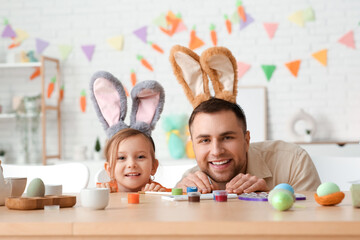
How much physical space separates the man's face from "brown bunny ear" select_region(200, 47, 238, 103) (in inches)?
6.9

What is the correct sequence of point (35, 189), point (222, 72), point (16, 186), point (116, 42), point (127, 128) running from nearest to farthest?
point (35, 189), point (16, 186), point (222, 72), point (127, 128), point (116, 42)

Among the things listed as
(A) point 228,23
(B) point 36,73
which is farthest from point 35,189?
(B) point 36,73

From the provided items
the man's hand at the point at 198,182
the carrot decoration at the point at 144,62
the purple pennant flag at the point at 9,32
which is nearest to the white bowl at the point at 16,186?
the man's hand at the point at 198,182

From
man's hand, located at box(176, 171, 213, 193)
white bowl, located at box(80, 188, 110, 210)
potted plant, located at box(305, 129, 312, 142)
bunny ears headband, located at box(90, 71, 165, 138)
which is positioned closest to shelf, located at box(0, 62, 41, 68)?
potted plant, located at box(305, 129, 312, 142)

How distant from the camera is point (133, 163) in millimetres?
2209

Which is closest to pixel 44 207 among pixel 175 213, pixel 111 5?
pixel 175 213

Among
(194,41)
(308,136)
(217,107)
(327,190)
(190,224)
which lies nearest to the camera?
(190,224)

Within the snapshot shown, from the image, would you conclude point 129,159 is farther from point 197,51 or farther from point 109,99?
point 197,51

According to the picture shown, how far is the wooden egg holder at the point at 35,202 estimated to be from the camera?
1354 mm

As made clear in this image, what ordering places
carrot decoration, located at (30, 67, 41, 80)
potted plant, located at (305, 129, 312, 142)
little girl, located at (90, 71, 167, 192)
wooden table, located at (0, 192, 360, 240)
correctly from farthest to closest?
carrot decoration, located at (30, 67, 41, 80), potted plant, located at (305, 129, 312, 142), little girl, located at (90, 71, 167, 192), wooden table, located at (0, 192, 360, 240)

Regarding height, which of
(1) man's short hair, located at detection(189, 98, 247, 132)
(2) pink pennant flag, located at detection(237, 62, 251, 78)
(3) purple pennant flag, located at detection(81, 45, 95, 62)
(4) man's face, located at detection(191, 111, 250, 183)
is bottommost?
(4) man's face, located at detection(191, 111, 250, 183)

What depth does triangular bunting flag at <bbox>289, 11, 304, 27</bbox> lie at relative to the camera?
16.1 ft

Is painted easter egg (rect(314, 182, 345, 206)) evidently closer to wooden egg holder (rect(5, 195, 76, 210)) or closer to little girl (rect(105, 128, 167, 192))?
wooden egg holder (rect(5, 195, 76, 210))

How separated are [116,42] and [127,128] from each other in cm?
304
